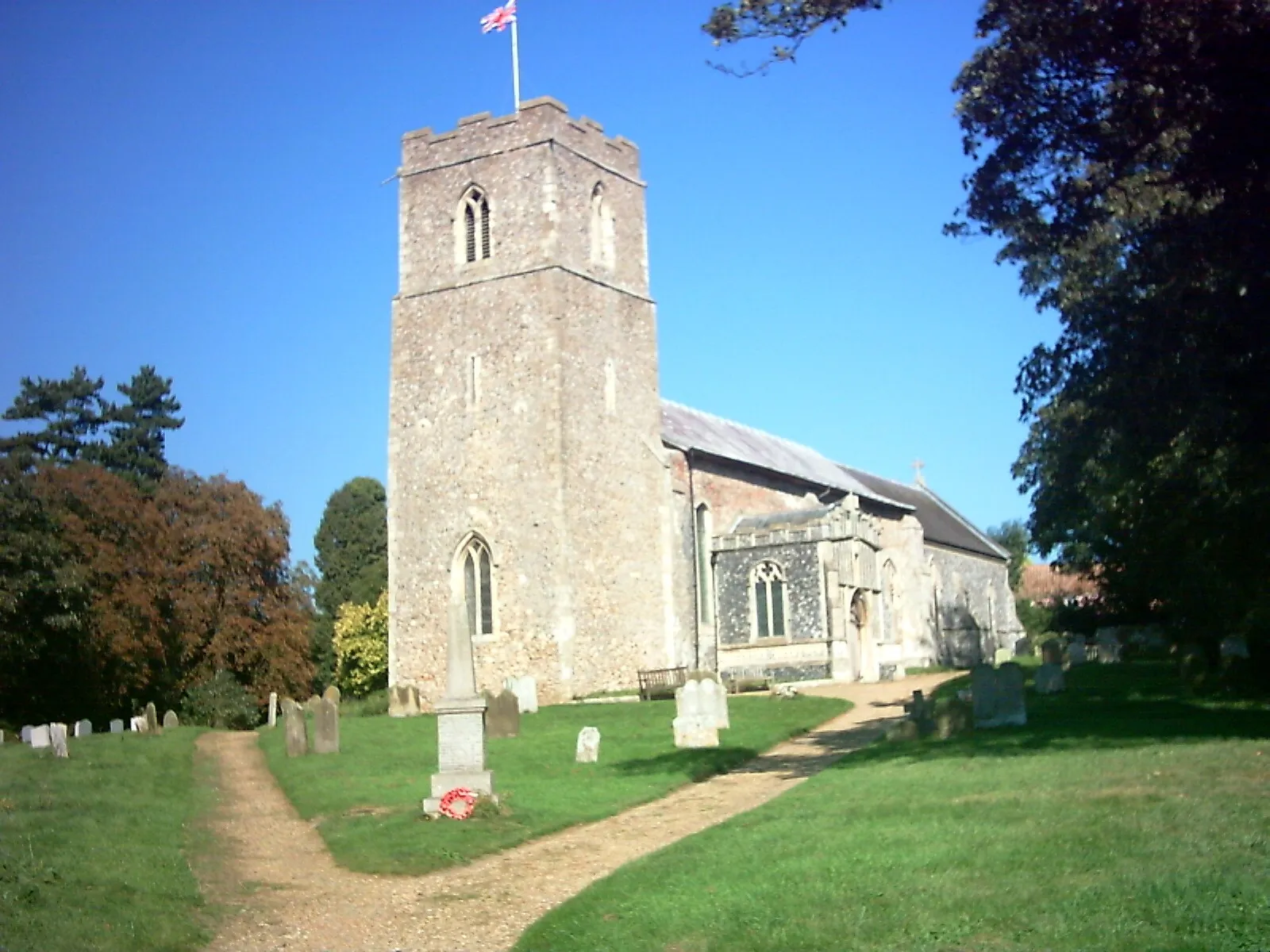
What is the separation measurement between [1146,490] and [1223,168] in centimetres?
883

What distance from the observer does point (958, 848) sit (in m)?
10.0

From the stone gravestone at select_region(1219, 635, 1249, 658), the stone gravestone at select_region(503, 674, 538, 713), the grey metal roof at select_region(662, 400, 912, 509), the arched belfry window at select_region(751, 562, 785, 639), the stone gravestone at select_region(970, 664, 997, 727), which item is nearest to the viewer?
the stone gravestone at select_region(970, 664, 997, 727)

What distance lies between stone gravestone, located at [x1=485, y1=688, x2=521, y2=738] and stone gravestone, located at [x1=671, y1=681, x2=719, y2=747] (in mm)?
4122

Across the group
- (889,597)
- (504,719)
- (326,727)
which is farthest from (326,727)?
(889,597)

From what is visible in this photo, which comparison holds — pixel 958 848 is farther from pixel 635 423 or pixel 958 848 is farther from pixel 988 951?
pixel 635 423

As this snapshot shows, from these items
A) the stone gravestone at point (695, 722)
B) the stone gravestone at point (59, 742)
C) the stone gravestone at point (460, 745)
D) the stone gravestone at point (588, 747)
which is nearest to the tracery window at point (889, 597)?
the stone gravestone at point (695, 722)

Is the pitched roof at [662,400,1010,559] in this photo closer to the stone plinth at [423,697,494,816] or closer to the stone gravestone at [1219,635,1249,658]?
the stone gravestone at [1219,635,1249,658]

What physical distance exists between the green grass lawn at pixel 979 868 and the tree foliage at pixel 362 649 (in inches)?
1472

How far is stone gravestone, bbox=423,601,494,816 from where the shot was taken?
14961mm

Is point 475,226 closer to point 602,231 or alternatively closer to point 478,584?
point 602,231

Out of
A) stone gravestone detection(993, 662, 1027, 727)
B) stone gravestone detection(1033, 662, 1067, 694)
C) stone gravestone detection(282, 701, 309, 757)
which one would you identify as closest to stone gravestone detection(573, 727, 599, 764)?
stone gravestone detection(993, 662, 1027, 727)

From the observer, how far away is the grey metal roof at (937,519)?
55531 millimetres

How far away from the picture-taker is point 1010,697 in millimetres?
19531

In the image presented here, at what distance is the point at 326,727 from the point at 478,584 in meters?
12.1
